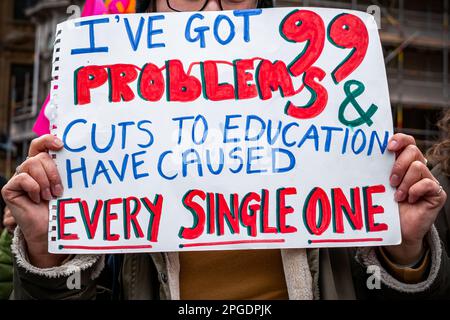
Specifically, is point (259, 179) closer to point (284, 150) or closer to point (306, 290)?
point (284, 150)

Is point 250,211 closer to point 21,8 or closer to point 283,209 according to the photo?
point 283,209

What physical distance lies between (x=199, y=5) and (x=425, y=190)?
0.74m

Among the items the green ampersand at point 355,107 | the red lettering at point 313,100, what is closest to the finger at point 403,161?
the green ampersand at point 355,107

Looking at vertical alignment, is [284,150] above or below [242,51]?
below

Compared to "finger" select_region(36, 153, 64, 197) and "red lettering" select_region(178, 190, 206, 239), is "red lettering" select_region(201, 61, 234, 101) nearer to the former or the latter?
"red lettering" select_region(178, 190, 206, 239)

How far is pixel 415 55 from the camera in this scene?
1445cm

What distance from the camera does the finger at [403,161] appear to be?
1.38 metres

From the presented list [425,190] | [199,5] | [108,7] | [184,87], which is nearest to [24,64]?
[108,7]

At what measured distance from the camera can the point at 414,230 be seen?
138 cm

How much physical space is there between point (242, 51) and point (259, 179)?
0.32 m

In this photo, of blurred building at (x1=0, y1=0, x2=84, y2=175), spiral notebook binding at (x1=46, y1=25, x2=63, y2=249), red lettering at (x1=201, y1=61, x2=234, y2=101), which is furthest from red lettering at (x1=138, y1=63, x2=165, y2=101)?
blurred building at (x1=0, y1=0, x2=84, y2=175)

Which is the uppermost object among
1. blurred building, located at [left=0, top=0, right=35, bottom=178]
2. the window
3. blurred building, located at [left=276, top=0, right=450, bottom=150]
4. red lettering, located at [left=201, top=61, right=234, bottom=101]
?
the window

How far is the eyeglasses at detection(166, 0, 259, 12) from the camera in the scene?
1.57 m
